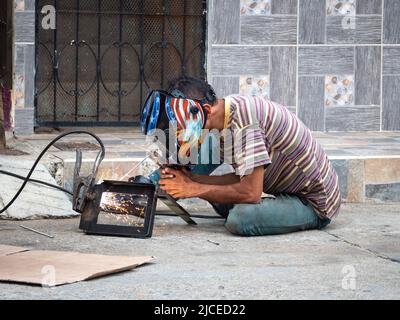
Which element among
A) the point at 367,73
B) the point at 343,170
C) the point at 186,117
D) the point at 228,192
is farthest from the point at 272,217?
the point at 367,73

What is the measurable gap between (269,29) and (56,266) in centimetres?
416

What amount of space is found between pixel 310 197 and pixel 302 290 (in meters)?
1.53

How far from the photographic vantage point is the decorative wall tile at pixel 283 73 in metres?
8.58

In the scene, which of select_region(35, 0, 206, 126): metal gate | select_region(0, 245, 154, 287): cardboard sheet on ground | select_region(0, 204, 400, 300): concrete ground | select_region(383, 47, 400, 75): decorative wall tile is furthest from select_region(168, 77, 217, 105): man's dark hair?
select_region(383, 47, 400, 75): decorative wall tile

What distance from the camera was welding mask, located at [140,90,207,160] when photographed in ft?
18.6

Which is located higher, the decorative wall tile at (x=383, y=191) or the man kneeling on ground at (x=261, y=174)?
the man kneeling on ground at (x=261, y=174)

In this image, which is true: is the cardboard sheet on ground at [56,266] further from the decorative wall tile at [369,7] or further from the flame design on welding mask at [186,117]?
the decorative wall tile at [369,7]

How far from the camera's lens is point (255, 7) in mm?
8547

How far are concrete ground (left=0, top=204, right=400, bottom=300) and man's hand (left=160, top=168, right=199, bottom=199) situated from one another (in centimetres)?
24

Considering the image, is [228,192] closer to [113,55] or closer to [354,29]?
[354,29]

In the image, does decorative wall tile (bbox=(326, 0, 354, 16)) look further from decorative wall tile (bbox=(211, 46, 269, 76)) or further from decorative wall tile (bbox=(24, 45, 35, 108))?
decorative wall tile (bbox=(24, 45, 35, 108))

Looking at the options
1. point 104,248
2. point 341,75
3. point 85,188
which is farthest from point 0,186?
point 341,75

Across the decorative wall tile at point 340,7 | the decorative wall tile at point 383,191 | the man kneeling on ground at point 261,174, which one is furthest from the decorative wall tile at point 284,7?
the man kneeling on ground at point 261,174

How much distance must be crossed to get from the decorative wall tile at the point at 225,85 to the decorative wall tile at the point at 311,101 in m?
0.51
